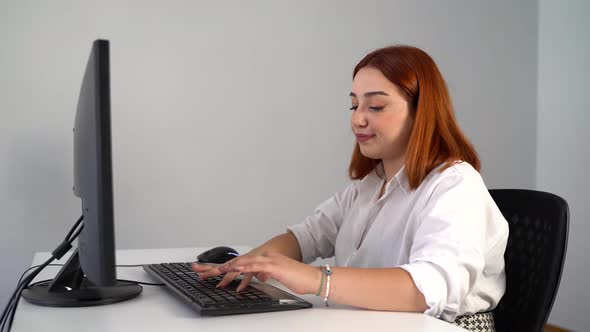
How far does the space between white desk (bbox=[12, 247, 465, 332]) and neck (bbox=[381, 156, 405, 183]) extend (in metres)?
0.50

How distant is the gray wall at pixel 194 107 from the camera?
2.35 metres

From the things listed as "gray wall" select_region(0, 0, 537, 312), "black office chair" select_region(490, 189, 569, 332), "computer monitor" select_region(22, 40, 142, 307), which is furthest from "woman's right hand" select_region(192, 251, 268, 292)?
"gray wall" select_region(0, 0, 537, 312)

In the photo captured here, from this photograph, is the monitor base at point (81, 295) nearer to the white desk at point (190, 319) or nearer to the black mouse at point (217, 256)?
the white desk at point (190, 319)

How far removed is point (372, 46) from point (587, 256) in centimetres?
158

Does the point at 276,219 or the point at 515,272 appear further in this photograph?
the point at 276,219

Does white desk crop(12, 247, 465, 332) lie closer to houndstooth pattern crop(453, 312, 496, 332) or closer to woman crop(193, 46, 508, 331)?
woman crop(193, 46, 508, 331)

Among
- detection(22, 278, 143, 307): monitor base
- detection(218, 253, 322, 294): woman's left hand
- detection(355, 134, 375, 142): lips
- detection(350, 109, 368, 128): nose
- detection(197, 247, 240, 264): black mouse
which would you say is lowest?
detection(197, 247, 240, 264): black mouse

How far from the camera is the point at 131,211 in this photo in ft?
8.28

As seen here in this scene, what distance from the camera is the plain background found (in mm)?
2359

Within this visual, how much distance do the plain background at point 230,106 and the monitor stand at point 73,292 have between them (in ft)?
4.35

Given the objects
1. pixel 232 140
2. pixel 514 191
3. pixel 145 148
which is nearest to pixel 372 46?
pixel 232 140

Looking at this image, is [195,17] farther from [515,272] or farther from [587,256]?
[587,256]

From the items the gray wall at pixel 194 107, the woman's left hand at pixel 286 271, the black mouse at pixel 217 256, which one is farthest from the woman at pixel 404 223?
the gray wall at pixel 194 107

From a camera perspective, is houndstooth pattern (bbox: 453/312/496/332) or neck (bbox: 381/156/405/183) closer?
houndstooth pattern (bbox: 453/312/496/332)
